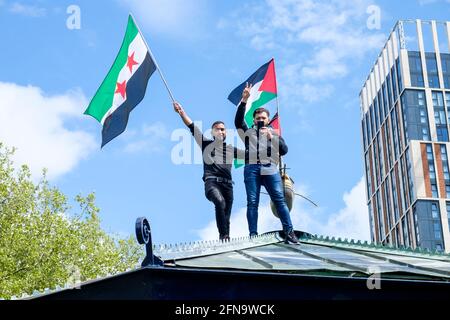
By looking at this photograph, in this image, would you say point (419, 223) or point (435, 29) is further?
point (435, 29)

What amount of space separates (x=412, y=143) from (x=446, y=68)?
10.8m

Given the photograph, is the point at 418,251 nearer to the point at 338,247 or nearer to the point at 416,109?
the point at 338,247

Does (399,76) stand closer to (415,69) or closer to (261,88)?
(415,69)

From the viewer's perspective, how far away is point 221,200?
11.4 meters

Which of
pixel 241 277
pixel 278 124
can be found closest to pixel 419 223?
pixel 278 124

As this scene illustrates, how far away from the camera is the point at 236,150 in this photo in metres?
11.4

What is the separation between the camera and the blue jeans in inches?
440

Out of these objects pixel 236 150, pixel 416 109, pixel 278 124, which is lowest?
pixel 236 150

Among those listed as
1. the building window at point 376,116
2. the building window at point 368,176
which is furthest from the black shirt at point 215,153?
the building window at point 368,176

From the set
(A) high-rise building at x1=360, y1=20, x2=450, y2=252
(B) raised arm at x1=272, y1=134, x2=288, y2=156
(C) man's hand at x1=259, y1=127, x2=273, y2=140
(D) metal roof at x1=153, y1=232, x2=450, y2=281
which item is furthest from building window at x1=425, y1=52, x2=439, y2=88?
(D) metal roof at x1=153, y1=232, x2=450, y2=281

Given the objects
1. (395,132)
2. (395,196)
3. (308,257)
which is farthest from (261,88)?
(395,196)

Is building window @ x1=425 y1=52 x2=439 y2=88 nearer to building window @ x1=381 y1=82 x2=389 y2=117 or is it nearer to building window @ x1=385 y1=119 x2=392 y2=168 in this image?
building window @ x1=381 y1=82 x2=389 y2=117

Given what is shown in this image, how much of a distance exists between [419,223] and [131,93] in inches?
2927

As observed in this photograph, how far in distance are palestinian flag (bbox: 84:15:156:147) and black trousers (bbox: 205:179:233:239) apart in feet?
4.87
